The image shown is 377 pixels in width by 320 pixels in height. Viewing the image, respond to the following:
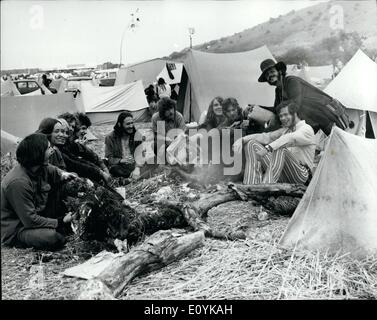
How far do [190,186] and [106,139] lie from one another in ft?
2.78

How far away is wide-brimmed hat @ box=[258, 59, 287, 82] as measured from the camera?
4133 mm

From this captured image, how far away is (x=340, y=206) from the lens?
3260 millimetres

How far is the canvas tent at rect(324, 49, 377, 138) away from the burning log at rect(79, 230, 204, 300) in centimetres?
183

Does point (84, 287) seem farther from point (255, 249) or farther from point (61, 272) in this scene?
point (255, 249)

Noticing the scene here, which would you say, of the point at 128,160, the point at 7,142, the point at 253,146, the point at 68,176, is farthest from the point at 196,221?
the point at 7,142

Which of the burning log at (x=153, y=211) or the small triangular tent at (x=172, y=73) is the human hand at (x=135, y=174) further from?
the small triangular tent at (x=172, y=73)

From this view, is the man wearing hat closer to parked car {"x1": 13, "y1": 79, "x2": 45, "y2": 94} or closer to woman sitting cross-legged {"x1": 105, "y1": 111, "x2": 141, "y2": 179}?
woman sitting cross-legged {"x1": 105, "y1": 111, "x2": 141, "y2": 179}

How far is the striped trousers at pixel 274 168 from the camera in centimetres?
385

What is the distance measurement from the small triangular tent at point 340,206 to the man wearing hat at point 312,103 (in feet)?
1.74

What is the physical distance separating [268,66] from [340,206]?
158cm

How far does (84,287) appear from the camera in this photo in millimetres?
2746

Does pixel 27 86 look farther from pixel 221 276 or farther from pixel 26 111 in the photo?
pixel 221 276

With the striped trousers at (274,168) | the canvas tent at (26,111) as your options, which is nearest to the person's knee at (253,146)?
the striped trousers at (274,168)

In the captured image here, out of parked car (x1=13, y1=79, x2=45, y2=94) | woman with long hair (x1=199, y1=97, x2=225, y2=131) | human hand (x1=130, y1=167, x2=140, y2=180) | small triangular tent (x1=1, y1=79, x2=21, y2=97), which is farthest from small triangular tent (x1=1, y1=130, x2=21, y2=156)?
woman with long hair (x1=199, y1=97, x2=225, y2=131)
